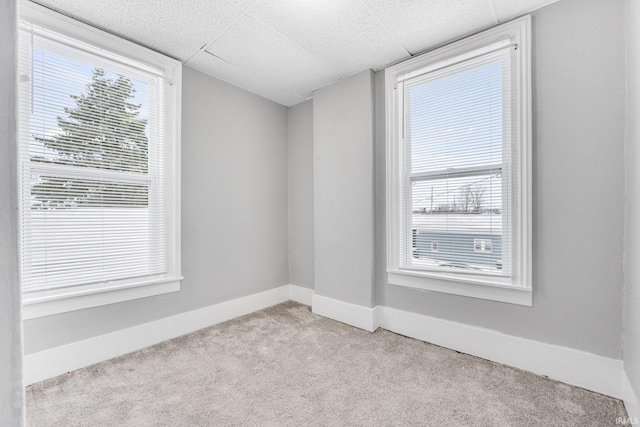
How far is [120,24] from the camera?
6.48 ft

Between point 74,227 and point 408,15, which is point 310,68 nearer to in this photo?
point 408,15

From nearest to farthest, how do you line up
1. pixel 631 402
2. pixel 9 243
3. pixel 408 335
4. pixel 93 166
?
pixel 9 243, pixel 631 402, pixel 93 166, pixel 408 335

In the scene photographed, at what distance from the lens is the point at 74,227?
1918mm

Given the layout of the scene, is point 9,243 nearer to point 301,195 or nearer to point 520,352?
point 520,352

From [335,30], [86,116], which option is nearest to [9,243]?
[86,116]

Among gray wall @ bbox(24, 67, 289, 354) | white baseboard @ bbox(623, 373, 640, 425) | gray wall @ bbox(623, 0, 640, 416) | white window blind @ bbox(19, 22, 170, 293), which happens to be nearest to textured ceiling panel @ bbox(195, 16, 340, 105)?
gray wall @ bbox(24, 67, 289, 354)

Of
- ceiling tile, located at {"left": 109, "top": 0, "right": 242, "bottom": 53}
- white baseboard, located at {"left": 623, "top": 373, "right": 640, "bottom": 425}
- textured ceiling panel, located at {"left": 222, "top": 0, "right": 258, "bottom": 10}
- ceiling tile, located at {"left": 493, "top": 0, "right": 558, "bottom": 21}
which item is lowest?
white baseboard, located at {"left": 623, "top": 373, "right": 640, "bottom": 425}

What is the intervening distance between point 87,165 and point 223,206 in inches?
43.8

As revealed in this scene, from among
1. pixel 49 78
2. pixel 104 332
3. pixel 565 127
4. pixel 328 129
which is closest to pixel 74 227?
pixel 104 332

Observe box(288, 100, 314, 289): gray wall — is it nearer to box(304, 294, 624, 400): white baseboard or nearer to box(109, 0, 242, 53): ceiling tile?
box(304, 294, 624, 400): white baseboard

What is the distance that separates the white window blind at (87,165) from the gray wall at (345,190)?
1500 mm

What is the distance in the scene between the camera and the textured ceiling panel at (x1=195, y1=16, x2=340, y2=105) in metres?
2.09

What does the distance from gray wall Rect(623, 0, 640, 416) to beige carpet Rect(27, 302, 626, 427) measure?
34 cm

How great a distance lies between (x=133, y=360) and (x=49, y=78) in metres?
2.06
